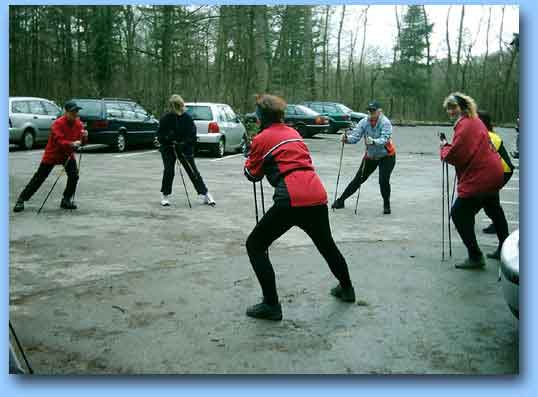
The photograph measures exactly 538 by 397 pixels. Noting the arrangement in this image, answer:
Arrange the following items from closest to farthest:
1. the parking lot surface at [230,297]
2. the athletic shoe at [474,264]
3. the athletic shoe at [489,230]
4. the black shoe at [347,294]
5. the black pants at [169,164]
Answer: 1. the parking lot surface at [230,297]
2. the black shoe at [347,294]
3. the athletic shoe at [474,264]
4. the athletic shoe at [489,230]
5. the black pants at [169,164]

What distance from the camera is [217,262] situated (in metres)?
6.59

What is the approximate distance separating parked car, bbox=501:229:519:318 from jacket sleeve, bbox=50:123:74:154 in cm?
626

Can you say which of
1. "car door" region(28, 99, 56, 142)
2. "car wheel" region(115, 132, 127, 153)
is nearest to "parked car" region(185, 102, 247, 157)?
"car wheel" region(115, 132, 127, 153)

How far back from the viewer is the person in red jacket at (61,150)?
29.0 ft

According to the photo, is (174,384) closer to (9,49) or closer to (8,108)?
(8,108)

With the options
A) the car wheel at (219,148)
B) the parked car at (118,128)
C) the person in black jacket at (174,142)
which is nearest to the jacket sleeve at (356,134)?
the person in black jacket at (174,142)

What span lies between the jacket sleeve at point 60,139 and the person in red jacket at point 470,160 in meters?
5.01

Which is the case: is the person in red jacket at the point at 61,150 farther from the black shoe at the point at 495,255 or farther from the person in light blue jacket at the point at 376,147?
the black shoe at the point at 495,255

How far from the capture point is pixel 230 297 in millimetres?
5422

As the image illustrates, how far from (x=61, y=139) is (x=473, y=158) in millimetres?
5353

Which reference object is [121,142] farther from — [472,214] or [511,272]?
[511,272]

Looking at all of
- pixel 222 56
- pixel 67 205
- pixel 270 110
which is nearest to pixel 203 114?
pixel 222 56

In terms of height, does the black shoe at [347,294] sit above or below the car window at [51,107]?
below

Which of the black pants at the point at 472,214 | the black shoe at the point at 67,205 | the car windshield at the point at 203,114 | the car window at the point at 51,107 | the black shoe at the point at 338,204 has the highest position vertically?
the car windshield at the point at 203,114
